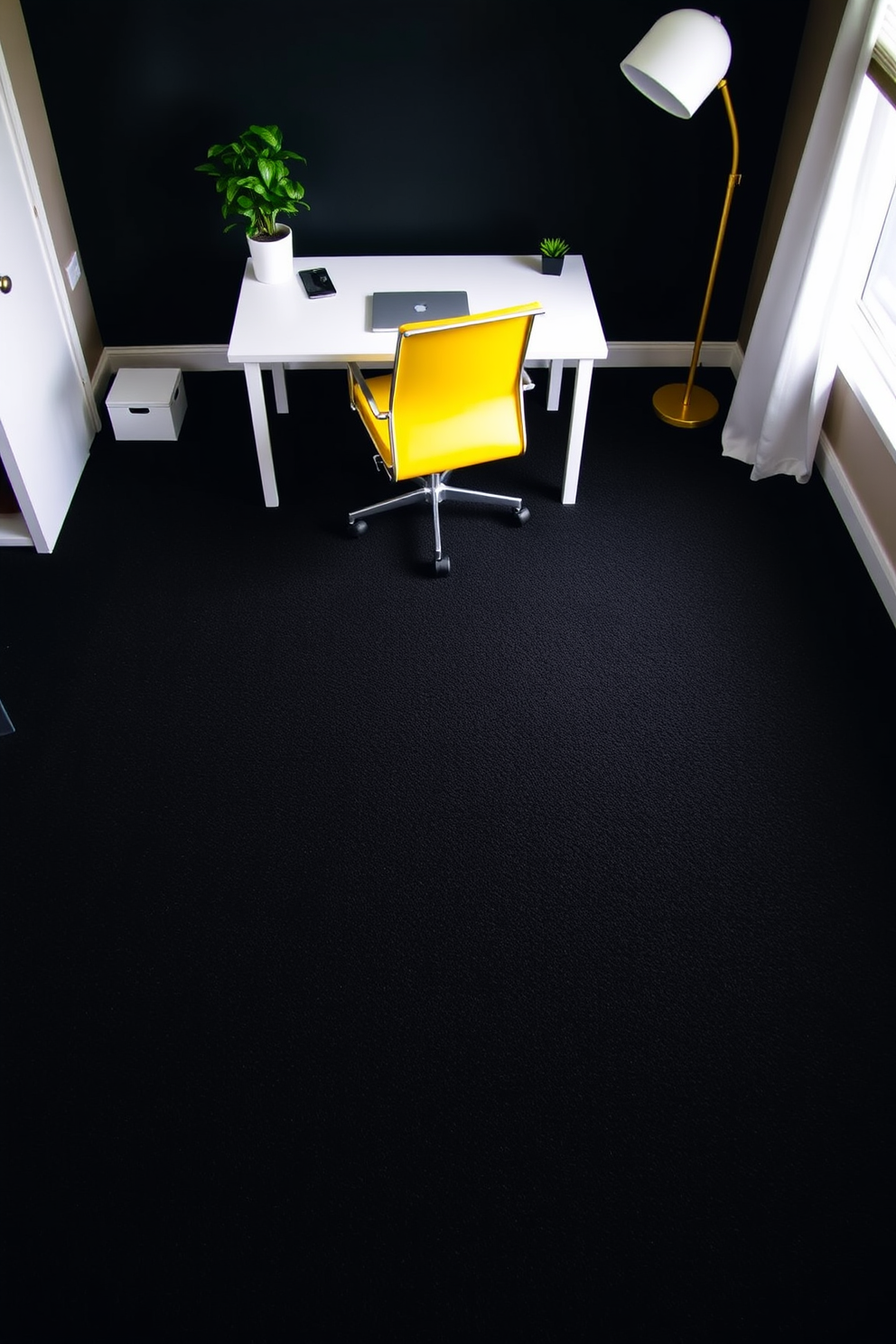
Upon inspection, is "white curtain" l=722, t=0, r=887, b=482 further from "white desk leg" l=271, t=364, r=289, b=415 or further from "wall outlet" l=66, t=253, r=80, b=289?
"wall outlet" l=66, t=253, r=80, b=289

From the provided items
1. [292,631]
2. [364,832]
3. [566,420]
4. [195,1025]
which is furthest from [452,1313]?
[566,420]

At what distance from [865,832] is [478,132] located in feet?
9.07

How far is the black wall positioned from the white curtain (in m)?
0.61

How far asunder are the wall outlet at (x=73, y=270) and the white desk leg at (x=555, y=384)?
5.96ft

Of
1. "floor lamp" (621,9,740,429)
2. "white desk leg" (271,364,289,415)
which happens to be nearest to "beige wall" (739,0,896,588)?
"floor lamp" (621,9,740,429)

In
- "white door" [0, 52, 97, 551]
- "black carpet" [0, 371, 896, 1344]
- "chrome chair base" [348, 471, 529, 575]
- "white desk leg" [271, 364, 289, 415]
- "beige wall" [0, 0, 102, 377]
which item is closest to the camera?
"black carpet" [0, 371, 896, 1344]

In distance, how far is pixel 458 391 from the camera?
3238 mm

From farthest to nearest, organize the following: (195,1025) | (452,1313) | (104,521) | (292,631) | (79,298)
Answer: (79,298), (104,521), (292,631), (195,1025), (452,1313)

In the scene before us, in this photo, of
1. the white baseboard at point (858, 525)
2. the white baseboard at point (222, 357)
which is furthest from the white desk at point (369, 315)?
the white baseboard at point (858, 525)

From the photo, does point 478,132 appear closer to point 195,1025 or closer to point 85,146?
point 85,146

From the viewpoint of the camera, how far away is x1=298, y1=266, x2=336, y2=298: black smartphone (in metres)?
3.65

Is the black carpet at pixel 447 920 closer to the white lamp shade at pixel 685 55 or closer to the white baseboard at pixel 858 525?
the white baseboard at pixel 858 525

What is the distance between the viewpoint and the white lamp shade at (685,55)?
3.17 metres

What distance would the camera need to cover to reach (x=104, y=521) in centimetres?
382
